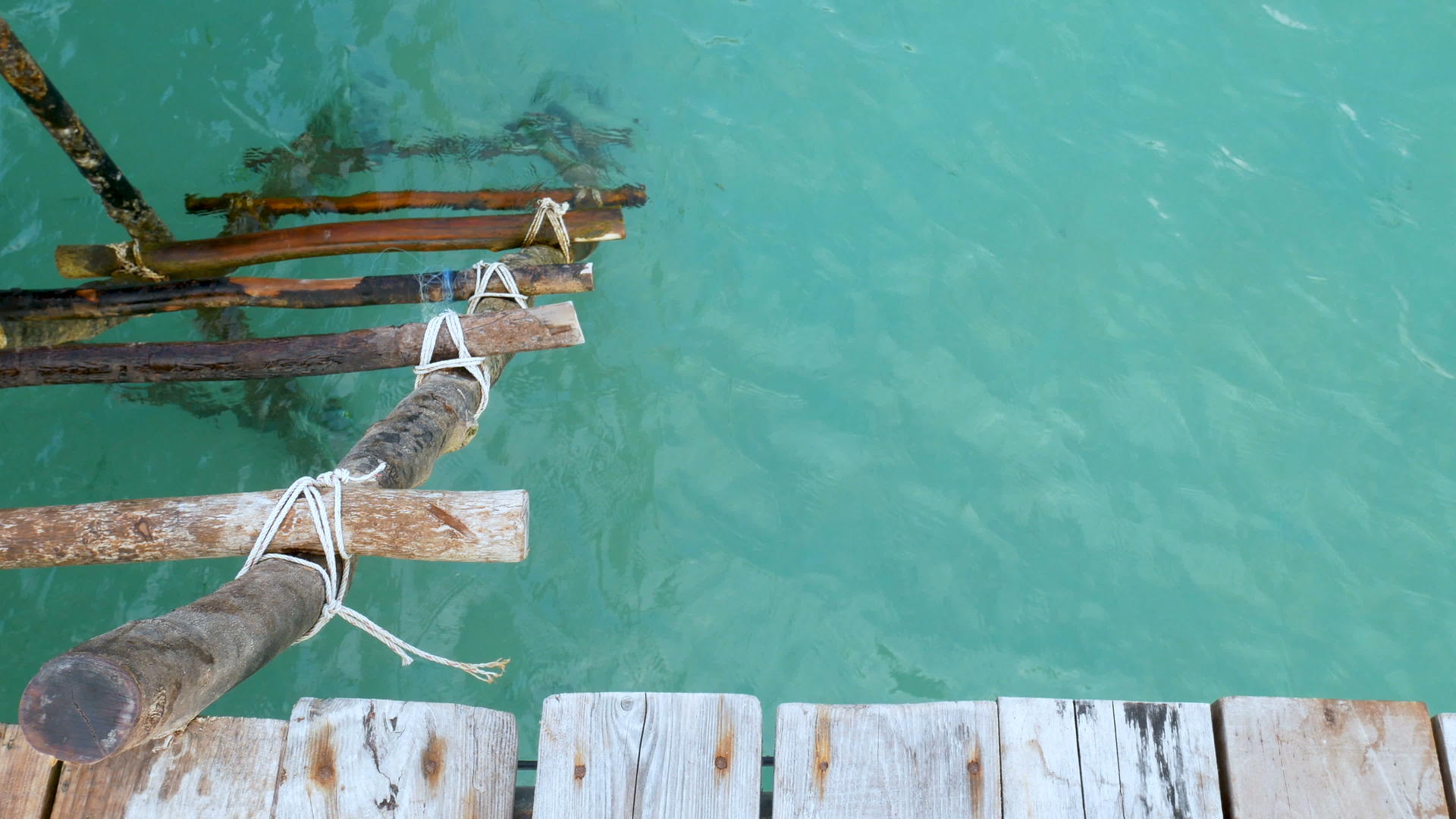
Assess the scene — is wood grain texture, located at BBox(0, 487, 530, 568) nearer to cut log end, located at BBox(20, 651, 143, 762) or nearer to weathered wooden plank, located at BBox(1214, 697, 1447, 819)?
cut log end, located at BBox(20, 651, 143, 762)

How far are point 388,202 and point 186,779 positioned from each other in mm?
3266

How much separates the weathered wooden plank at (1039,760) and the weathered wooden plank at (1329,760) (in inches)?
13.0

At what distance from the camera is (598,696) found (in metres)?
2.03

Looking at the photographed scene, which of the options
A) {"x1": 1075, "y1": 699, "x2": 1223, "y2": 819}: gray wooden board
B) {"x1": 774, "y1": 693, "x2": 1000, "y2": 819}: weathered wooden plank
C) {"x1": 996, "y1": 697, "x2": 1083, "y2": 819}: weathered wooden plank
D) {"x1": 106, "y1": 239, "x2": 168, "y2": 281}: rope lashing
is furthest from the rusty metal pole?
{"x1": 1075, "y1": 699, "x2": 1223, "y2": 819}: gray wooden board

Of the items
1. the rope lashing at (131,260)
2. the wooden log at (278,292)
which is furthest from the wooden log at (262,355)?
the rope lashing at (131,260)

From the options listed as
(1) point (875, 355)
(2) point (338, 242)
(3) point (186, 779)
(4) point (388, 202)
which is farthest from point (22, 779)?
(1) point (875, 355)

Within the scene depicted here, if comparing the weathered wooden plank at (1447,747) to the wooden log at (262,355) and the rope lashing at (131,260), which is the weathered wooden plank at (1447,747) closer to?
the wooden log at (262,355)

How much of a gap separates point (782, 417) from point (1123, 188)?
96.8 inches

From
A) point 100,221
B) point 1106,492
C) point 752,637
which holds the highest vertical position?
point 100,221

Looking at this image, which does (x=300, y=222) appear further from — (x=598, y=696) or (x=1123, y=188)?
(x=1123, y=188)

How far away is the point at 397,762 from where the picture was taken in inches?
76.7

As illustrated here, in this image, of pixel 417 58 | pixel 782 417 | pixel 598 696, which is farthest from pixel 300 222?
pixel 598 696

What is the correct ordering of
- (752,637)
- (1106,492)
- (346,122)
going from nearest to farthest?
(752,637) → (1106,492) → (346,122)

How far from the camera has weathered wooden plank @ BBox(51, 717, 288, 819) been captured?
6.26 feet
